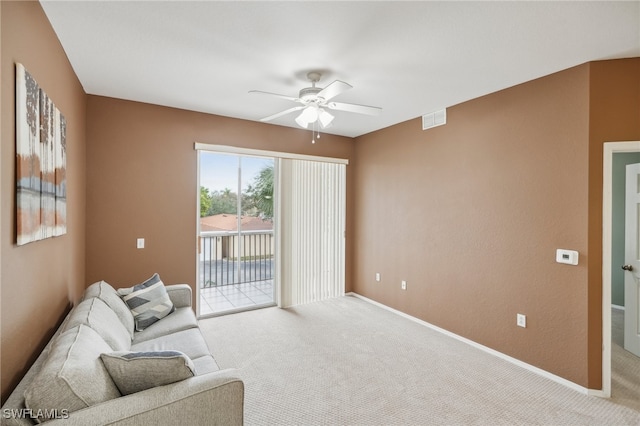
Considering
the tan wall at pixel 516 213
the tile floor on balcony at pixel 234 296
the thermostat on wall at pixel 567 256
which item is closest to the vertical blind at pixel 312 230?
the tile floor on balcony at pixel 234 296

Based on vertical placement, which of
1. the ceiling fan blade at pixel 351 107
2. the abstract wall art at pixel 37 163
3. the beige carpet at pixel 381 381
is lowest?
the beige carpet at pixel 381 381

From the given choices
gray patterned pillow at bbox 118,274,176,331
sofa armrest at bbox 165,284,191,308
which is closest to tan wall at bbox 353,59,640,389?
sofa armrest at bbox 165,284,191,308

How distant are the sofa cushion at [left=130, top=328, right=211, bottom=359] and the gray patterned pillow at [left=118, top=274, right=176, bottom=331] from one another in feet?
1.22

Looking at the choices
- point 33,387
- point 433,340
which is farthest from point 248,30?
point 433,340

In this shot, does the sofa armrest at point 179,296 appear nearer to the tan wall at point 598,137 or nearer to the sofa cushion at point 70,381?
the sofa cushion at point 70,381

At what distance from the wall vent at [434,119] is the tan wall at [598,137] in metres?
1.38

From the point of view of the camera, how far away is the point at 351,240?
5.18 meters

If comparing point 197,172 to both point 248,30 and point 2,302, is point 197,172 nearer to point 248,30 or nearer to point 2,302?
point 248,30

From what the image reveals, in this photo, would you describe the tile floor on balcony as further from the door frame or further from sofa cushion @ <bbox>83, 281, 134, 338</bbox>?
the door frame

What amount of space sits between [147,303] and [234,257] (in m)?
3.13

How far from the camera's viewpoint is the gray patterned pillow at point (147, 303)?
2635 millimetres

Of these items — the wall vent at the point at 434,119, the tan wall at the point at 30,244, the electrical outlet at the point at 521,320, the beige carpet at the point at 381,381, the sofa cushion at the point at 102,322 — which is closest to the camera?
the tan wall at the point at 30,244

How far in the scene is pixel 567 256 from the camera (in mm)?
2551

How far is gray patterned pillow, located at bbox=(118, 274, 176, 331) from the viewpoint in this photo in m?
2.63
